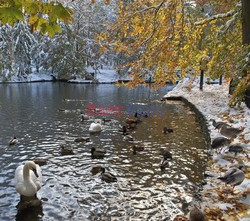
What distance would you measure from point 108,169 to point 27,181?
109 inches

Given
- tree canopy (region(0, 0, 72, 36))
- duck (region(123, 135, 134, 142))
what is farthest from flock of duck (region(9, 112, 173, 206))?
tree canopy (region(0, 0, 72, 36))

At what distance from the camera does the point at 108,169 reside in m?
8.84

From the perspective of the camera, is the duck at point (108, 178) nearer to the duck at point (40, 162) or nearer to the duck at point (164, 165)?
the duck at point (164, 165)

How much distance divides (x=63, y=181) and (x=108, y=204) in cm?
189

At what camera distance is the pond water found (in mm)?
6344

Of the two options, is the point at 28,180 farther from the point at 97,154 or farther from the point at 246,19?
the point at 246,19

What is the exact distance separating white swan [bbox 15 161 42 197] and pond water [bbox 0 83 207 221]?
0.30m

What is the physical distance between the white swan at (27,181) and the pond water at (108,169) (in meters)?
0.30

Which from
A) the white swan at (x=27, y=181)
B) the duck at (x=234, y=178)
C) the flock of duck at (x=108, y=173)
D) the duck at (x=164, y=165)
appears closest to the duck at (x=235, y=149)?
the flock of duck at (x=108, y=173)

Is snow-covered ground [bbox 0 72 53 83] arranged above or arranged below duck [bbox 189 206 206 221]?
above

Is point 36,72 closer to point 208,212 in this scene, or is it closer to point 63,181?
point 63,181

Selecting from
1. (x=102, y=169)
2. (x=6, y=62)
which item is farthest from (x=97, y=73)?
(x=102, y=169)

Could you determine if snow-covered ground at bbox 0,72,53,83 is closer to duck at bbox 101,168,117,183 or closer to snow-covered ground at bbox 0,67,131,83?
snow-covered ground at bbox 0,67,131,83

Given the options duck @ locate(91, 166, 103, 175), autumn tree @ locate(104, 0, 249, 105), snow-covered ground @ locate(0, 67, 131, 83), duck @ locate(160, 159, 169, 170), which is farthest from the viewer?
snow-covered ground @ locate(0, 67, 131, 83)
